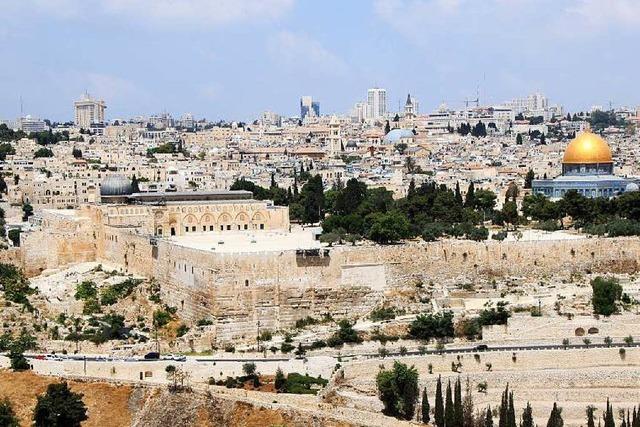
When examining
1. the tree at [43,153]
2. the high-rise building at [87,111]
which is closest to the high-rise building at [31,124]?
the high-rise building at [87,111]

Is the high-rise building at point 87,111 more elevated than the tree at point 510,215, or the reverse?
the high-rise building at point 87,111

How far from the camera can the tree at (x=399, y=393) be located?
100 feet

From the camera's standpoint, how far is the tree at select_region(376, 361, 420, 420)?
3059 centimetres

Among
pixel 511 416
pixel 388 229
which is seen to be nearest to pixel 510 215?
pixel 388 229

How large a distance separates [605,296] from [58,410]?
53.3 ft

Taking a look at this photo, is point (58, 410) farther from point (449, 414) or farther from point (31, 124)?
point (31, 124)

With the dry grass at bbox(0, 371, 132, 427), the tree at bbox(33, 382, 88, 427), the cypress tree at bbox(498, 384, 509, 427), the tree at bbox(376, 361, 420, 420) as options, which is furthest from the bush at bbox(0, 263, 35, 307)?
the cypress tree at bbox(498, 384, 509, 427)

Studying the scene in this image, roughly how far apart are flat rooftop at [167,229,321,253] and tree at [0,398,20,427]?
834cm

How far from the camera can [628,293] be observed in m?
37.9

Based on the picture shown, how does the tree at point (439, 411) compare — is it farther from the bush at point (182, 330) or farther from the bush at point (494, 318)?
the bush at point (182, 330)

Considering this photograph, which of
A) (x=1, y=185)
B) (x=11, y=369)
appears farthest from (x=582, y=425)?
(x=1, y=185)

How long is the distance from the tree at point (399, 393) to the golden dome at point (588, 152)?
28971 millimetres

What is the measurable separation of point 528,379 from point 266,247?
10374mm

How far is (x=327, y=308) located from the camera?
3753cm
